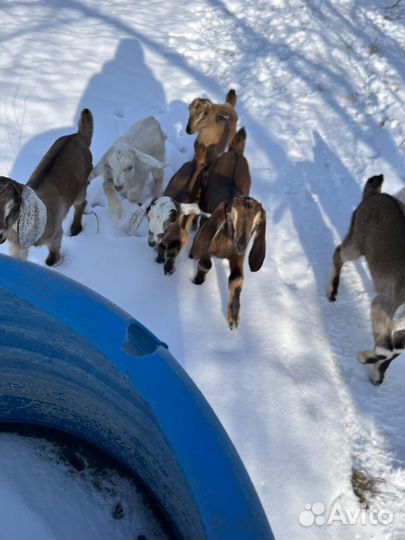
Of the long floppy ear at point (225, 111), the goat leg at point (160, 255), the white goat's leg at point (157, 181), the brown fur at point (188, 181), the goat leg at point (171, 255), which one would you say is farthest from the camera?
the long floppy ear at point (225, 111)

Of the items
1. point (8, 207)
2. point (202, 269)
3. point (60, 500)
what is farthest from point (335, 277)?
point (60, 500)

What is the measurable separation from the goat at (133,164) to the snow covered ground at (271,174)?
8.2 inches

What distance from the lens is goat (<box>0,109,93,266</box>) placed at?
9.27 feet

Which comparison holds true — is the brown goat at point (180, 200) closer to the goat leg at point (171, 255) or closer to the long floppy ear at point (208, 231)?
the goat leg at point (171, 255)

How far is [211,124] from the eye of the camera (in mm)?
4094

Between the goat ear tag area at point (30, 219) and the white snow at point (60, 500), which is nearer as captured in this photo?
the white snow at point (60, 500)

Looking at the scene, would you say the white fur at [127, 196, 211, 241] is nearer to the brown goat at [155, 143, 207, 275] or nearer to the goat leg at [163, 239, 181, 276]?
the brown goat at [155, 143, 207, 275]

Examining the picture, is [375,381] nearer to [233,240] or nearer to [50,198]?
[233,240]

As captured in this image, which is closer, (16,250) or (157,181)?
(16,250)

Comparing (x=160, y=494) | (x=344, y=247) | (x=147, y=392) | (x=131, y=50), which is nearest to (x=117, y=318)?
(x=147, y=392)

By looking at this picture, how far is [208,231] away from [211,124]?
1214 mm

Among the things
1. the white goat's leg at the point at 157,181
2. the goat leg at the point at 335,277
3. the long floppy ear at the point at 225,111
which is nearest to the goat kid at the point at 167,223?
the white goat's leg at the point at 157,181

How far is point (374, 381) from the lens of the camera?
326 cm

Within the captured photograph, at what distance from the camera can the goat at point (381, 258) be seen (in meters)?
3.16
